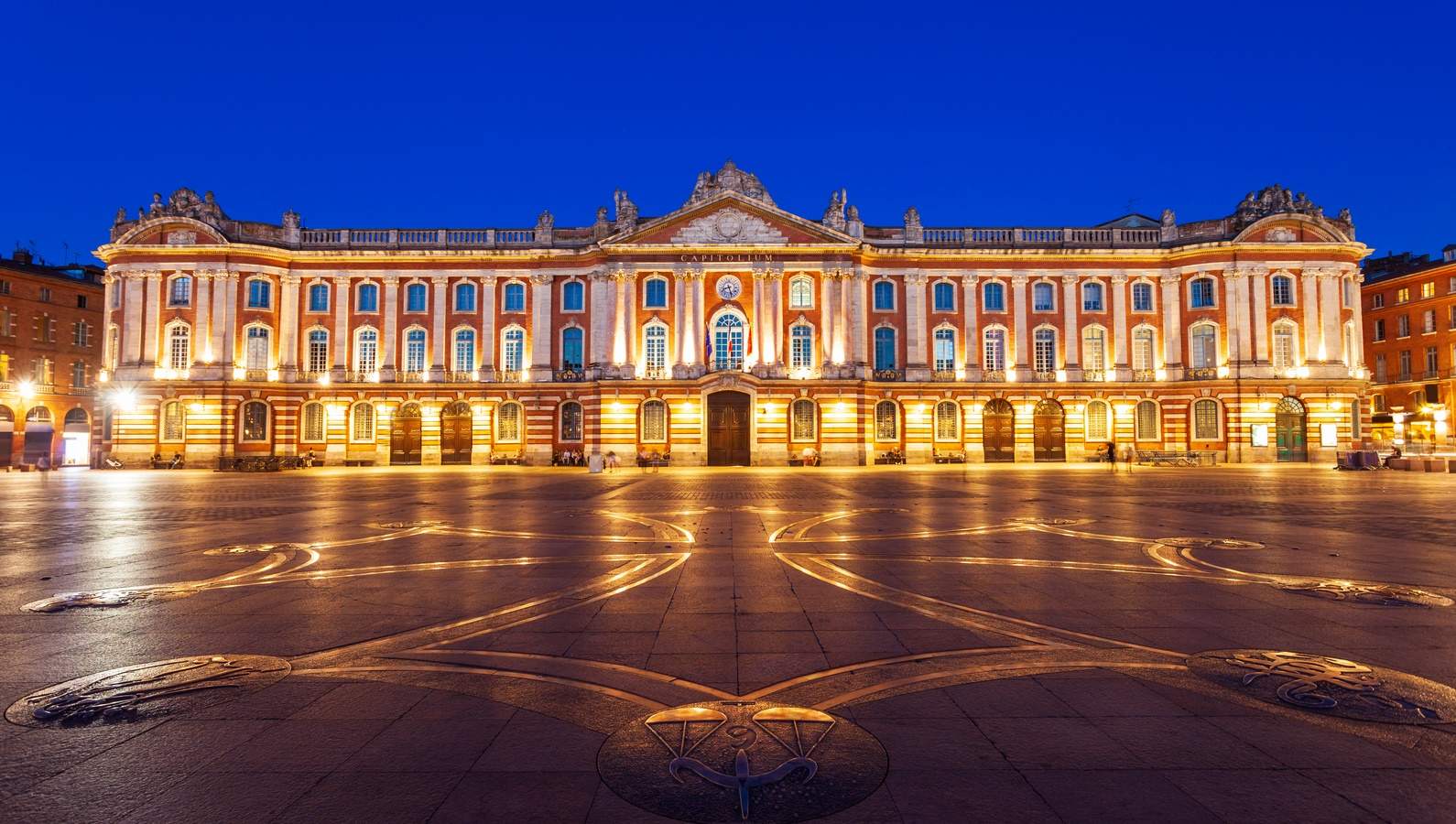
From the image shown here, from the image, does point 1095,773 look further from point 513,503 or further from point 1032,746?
point 513,503

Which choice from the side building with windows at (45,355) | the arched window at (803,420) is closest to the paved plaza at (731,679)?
the arched window at (803,420)

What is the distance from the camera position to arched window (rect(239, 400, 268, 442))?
44.3 metres

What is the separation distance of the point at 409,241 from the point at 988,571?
149 ft

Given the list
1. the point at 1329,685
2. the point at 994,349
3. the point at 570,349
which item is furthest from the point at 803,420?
the point at 1329,685

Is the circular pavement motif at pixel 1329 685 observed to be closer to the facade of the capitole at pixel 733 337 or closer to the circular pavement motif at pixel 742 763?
the circular pavement motif at pixel 742 763

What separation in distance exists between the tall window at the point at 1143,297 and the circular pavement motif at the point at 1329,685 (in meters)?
45.9

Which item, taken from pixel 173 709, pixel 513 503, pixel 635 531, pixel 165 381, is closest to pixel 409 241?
pixel 165 381

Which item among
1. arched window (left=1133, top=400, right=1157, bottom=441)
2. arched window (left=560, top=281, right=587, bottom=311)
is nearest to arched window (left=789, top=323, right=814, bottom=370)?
A: arched window (left=560, top=281, right=587, bottom=311)

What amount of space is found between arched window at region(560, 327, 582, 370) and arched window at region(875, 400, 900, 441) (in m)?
18.8

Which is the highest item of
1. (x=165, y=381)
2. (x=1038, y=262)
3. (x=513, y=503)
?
(x=1038, y=262)

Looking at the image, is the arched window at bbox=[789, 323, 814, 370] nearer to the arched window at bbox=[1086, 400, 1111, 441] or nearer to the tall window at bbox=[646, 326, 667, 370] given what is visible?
the tall window at bbox=[646, 326, 667, 370]

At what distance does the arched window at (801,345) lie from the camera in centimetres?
4391

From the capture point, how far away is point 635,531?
45.8 feet

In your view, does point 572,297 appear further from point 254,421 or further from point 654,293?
point 254,421
